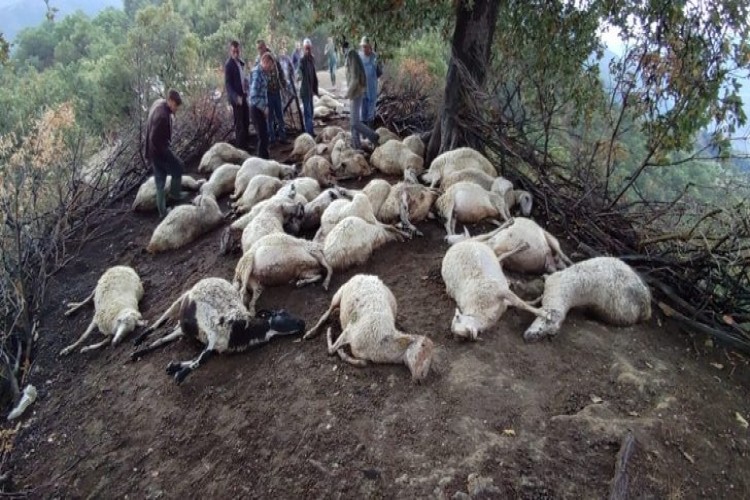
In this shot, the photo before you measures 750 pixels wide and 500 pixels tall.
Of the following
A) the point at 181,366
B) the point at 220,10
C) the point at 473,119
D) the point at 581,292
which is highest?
the point at 220,10

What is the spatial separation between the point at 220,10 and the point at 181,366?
31.5 m

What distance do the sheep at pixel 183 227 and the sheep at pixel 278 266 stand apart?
2.01 meters

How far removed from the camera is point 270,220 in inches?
248

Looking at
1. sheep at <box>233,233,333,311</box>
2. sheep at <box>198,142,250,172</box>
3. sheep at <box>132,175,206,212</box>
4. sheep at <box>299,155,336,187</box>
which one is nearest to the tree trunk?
sheep at <box>299,155,336,187</box>

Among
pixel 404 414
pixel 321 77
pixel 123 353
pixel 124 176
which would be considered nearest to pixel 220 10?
pixel 321 77

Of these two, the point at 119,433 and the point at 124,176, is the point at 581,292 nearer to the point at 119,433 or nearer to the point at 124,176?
the point at 119,433

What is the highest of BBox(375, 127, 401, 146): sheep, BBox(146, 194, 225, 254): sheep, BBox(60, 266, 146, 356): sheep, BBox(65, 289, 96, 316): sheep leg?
BBox(375, 127, 401, 146): sheep

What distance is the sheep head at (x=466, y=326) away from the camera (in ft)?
13.9

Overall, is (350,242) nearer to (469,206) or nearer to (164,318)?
(469,206)

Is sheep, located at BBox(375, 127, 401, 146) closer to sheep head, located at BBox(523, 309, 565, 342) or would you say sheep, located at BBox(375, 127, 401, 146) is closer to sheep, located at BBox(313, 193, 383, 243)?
sheep, located at BBox(313, 193, 383, 243)

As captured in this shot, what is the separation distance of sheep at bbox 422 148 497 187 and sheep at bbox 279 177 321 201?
1611mm

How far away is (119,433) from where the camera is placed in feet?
13.9

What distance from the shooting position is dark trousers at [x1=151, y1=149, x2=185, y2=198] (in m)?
7.76

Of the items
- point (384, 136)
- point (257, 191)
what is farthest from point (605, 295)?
point (384, 136)
